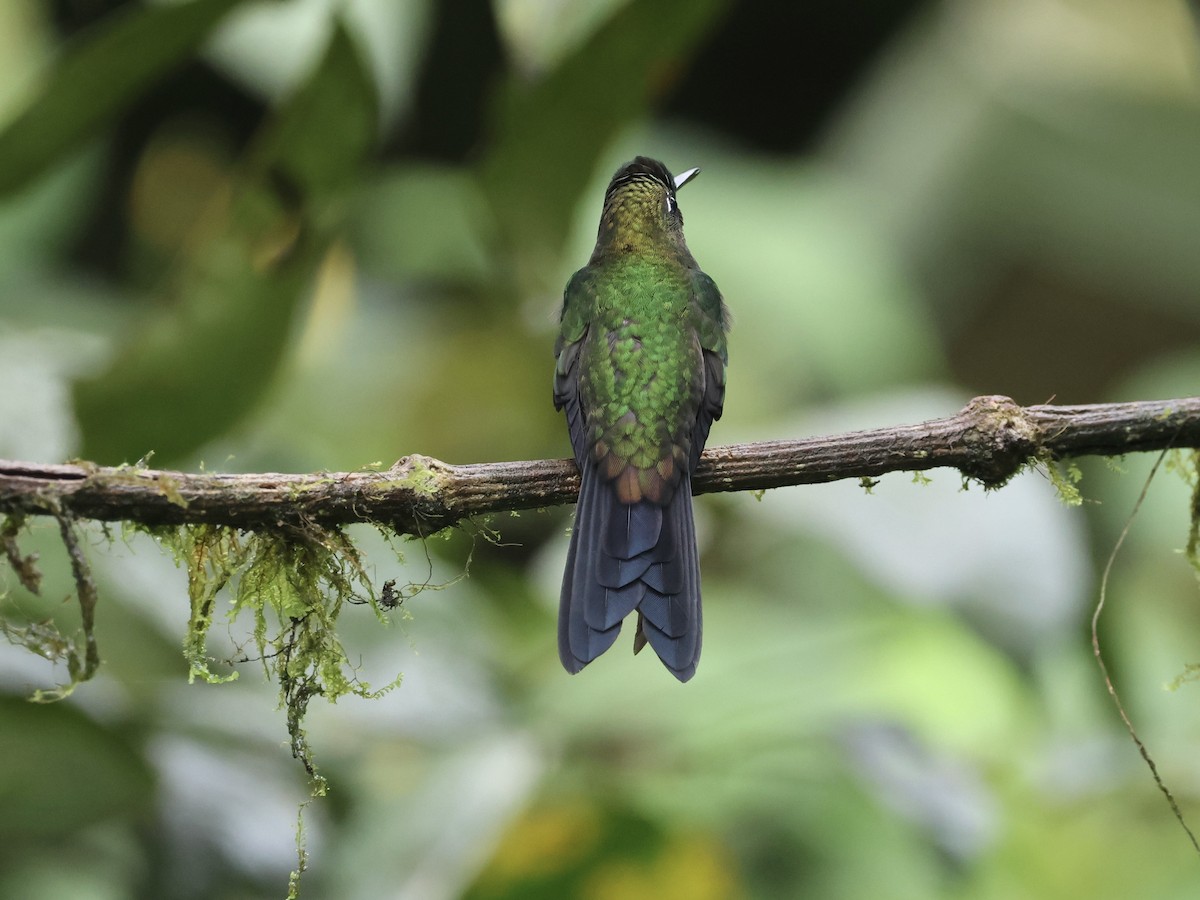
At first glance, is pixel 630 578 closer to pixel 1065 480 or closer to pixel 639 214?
pixel 1065 480

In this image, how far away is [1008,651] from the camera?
A: 2469mm

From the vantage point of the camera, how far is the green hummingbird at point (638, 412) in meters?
1.90

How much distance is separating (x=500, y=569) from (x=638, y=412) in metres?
1.46

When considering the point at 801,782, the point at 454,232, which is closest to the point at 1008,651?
the point at 801,782

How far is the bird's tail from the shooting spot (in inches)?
72.6

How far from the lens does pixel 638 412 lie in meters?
2.23

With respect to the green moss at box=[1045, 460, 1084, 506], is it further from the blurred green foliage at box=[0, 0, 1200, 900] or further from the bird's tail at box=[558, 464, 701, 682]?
the bird's tail at box=[558, 464, 701, 682]

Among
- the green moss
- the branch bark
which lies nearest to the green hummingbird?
the branch bark

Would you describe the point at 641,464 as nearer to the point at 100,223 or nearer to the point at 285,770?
the point at 285,770

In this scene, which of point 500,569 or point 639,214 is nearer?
point 639,214

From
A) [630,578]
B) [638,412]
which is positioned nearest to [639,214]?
[638,412]

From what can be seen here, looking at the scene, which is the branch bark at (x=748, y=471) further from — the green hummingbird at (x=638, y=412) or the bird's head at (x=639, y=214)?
the bird's head at (x=639, y=214)

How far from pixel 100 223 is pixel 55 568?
3.05 meters

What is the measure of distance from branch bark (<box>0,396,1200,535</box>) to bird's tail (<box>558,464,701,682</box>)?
0.53 feet
